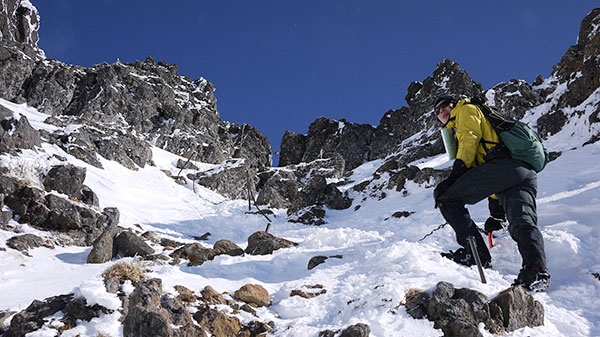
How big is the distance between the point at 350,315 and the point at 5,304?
4.00 m

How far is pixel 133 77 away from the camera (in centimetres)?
5912

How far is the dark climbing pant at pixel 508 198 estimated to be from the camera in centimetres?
354

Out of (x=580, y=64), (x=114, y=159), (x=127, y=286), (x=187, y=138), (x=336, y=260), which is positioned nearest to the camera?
(x=127, y=286)

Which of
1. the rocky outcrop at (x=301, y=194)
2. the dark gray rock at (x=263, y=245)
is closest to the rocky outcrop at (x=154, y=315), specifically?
the dark gray rock at (x=263, y=245)

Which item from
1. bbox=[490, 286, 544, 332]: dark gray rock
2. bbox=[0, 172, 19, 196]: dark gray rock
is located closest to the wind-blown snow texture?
bbox=[490, 286, 544, 332]: dark gray rock

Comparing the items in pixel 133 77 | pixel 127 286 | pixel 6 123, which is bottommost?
pixel 127 286

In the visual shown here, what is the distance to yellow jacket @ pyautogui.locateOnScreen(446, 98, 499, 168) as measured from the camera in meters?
4.05

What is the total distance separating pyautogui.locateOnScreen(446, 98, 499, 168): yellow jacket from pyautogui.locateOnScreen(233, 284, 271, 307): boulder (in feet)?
9.76

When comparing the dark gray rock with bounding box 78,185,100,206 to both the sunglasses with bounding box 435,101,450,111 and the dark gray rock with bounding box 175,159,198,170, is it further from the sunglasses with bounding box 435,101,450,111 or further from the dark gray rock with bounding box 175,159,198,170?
the dark gray rock with bounding box 175,159,198,170

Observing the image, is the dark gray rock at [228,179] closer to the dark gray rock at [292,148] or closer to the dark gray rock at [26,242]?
the dark gray rock at [26,242]

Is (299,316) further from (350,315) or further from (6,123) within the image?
(6,123)

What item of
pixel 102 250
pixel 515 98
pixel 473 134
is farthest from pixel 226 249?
pixel 515 98

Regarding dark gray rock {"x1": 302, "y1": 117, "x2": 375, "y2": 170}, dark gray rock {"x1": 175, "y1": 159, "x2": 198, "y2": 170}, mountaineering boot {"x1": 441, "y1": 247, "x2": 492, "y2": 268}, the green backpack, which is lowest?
mountaineering boot {"x1": 441, "y1": 247, "x2": 492, "y2": 268}

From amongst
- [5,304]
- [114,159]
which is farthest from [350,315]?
[114,159]
